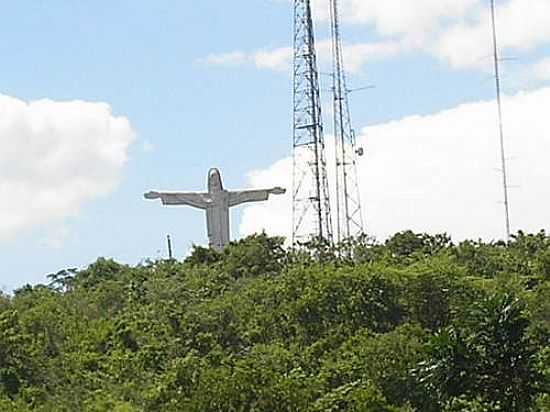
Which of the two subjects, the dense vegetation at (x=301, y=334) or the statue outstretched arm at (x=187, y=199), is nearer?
the dense vegetation at (x=301, y=334)

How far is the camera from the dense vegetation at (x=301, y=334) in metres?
23.0

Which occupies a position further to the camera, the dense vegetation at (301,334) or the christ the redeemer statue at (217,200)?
the christ the redeemer statue at (217,200)

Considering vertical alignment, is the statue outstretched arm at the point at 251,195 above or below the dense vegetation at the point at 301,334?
above

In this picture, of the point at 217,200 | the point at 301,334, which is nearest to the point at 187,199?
the point at 217,200

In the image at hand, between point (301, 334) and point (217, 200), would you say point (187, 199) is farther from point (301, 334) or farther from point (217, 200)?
point (301, 334)

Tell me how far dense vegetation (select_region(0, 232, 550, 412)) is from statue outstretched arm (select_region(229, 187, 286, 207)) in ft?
8.88

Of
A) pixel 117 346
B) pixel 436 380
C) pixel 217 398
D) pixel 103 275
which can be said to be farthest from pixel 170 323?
pixel 436 380

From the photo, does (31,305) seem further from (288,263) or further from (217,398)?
(217,398)

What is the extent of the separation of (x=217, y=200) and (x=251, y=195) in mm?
1507

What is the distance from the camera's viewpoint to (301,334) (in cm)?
3603

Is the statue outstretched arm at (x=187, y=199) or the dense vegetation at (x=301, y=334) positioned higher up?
the statue outstretched arm at (x=187, y=199)

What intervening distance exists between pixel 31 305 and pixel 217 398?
15557 millimetres

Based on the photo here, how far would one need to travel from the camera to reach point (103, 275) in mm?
51312

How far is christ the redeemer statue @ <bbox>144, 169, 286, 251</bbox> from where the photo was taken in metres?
48.9
